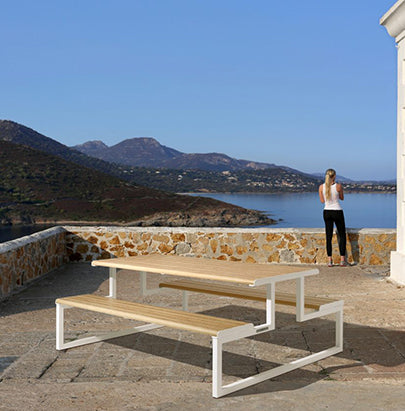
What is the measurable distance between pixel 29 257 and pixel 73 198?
66105 millimetres

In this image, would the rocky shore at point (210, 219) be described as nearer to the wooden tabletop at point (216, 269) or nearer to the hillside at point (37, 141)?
the hillside at point (37, 141)

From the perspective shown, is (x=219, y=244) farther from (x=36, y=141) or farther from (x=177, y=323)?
(x=36, y=141)

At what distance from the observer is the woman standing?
9.28 m

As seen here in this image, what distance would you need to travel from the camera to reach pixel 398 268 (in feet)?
25.8

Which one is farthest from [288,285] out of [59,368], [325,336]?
[59,368]

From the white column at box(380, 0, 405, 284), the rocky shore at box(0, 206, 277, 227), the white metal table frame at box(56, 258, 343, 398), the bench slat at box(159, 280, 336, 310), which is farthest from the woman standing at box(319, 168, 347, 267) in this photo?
the rocky shore at box(0, 206, 277, 227)

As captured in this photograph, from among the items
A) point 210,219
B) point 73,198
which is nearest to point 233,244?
point 73,198

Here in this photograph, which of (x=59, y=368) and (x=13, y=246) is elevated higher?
(x=13, y=246)

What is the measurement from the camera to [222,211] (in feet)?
285

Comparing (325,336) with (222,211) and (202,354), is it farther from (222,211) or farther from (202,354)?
(222,211)

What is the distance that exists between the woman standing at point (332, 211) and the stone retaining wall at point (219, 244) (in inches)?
13.4

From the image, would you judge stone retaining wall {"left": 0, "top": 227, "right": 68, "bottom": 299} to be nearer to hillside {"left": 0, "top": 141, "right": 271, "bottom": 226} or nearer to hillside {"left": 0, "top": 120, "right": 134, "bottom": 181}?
hillside {"left": 0, "top": 141, "right": 271, "bottom": 226}

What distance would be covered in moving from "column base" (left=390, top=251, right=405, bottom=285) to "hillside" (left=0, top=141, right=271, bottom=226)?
6426 centimetres

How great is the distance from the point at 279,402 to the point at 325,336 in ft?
5.53
